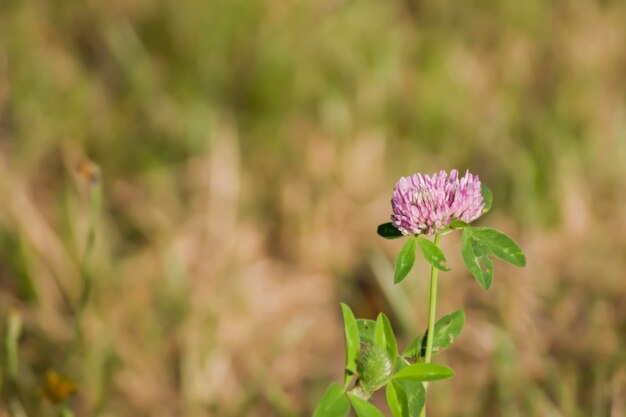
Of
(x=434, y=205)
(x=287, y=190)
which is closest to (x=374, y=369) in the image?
(x=434, y=205)

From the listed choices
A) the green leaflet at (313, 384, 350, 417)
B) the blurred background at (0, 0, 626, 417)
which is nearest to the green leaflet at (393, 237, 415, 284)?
the green leaflet at (313, 384, 350, 417)

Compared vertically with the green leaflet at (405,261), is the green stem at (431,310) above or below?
below

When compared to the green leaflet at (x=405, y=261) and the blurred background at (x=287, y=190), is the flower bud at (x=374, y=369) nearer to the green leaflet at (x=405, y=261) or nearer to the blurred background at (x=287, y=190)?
the green leaflet at (x=405, y=261)

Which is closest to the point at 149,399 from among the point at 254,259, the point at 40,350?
the point at 40,350

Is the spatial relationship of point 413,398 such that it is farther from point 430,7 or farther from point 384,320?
point 430,7

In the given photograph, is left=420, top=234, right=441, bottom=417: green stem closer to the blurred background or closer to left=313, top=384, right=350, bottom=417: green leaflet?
left=313, top=384, right=350, bottom=417: green leaflet

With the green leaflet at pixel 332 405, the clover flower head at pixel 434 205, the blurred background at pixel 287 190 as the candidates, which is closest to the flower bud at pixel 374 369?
the green leaflet at pixel 332 405

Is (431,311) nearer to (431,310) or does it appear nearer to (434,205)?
(431,310)
